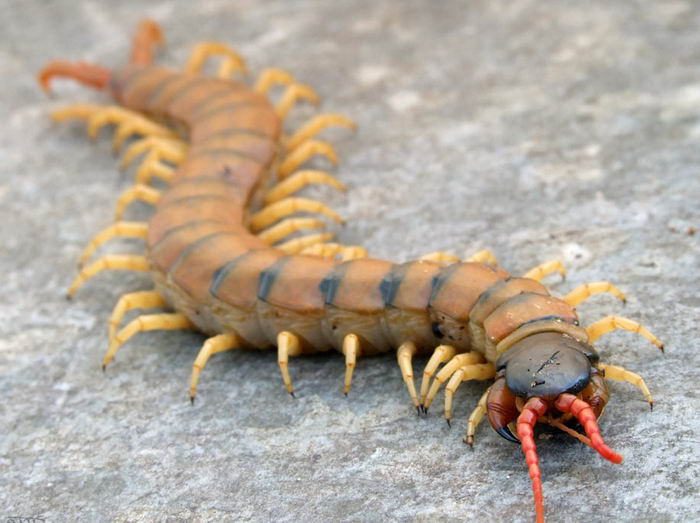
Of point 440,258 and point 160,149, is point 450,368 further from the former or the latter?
point 160,149

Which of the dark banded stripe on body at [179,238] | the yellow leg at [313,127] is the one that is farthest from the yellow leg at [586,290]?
the yellow leg at [313,127]

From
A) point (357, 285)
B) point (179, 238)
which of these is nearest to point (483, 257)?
point (357, 285)

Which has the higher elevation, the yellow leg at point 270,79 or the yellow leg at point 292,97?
the yellow leg at point 270,79

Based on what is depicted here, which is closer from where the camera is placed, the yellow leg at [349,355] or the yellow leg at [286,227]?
the yellow leg at [349,355]

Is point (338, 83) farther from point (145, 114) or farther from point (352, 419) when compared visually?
point (352, 419)

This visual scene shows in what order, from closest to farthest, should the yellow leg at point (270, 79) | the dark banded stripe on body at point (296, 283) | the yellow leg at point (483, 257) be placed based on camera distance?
the dark banded stripe on body at point (296, 283)
the yellow leg at point (483, 257)
the yellow leg at point (270, 79)

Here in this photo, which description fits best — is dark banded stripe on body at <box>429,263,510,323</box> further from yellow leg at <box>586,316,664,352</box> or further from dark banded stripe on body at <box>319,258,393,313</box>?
yellow leg at <box>586,316,664,352</box>

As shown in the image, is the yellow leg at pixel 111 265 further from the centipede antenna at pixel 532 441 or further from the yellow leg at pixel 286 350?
the centipede antenna at pixel 532 441

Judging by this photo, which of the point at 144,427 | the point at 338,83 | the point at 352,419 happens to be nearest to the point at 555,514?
the point at 352,419
